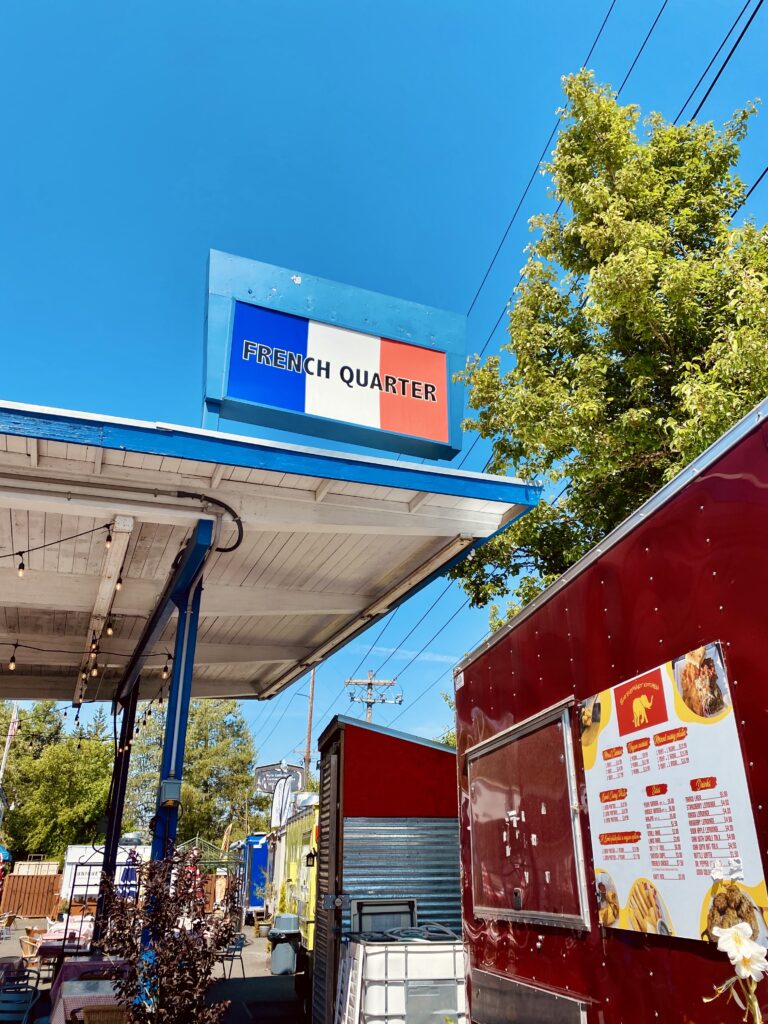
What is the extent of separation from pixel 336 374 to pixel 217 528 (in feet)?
7.16

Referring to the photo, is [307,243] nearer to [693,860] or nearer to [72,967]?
[72,967]

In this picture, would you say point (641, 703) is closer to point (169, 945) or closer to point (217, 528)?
point (169, 945)

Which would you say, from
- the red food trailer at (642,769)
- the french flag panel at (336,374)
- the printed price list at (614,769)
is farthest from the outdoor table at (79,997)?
the french flag panel at (336,374)

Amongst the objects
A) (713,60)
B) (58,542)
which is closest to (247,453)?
(58,542)

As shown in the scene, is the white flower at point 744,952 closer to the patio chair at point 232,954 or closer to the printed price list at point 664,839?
the printed price list at point 664,839

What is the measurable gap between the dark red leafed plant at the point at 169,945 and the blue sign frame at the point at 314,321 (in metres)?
4.22

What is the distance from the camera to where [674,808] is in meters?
2.46

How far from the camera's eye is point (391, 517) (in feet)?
24.2

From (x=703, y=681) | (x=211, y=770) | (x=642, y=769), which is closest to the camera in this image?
(x=703, y=681)

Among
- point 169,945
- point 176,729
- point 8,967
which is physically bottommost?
point 8,967

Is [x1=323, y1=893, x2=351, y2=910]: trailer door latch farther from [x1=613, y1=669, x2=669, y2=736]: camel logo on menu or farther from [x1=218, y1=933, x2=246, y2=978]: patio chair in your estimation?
[x1=613, y1=669, x2=669, y2=736]: camel logo on menu

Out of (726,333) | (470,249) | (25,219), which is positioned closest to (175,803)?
(726,333)

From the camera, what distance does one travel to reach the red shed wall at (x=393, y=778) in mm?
7809

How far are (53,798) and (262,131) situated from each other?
103 ft
